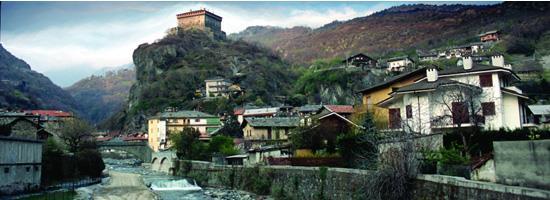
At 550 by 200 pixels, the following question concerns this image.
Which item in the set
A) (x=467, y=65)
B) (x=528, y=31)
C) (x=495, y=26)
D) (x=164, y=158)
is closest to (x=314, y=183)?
(x=467, y=65)

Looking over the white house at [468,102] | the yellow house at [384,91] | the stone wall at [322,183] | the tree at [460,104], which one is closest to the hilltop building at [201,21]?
the stone wall at [322,183]

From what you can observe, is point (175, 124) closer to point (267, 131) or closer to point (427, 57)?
point (267, 131)

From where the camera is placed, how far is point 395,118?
1316 inches

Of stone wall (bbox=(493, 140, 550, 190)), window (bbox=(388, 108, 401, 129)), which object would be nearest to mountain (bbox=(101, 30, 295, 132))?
window (bbox=(388, 108, 401, 129))

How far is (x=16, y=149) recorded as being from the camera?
34.3 meters

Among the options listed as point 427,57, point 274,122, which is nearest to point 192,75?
point 427,57

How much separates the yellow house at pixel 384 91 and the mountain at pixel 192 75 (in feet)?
227

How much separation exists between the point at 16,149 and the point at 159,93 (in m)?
99.0

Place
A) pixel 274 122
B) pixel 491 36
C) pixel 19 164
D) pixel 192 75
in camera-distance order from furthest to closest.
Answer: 1. pixel 192 75
2. pixel 491 36
3. pixel 274 122
4. pixel 19 164

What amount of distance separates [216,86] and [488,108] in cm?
10216

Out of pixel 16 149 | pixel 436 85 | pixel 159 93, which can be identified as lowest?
pixel 16 149

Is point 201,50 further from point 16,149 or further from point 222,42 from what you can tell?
point 16,149

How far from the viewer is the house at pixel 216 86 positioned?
412 feet

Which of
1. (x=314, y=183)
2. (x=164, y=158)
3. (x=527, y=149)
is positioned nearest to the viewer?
(x=527, y=149)
